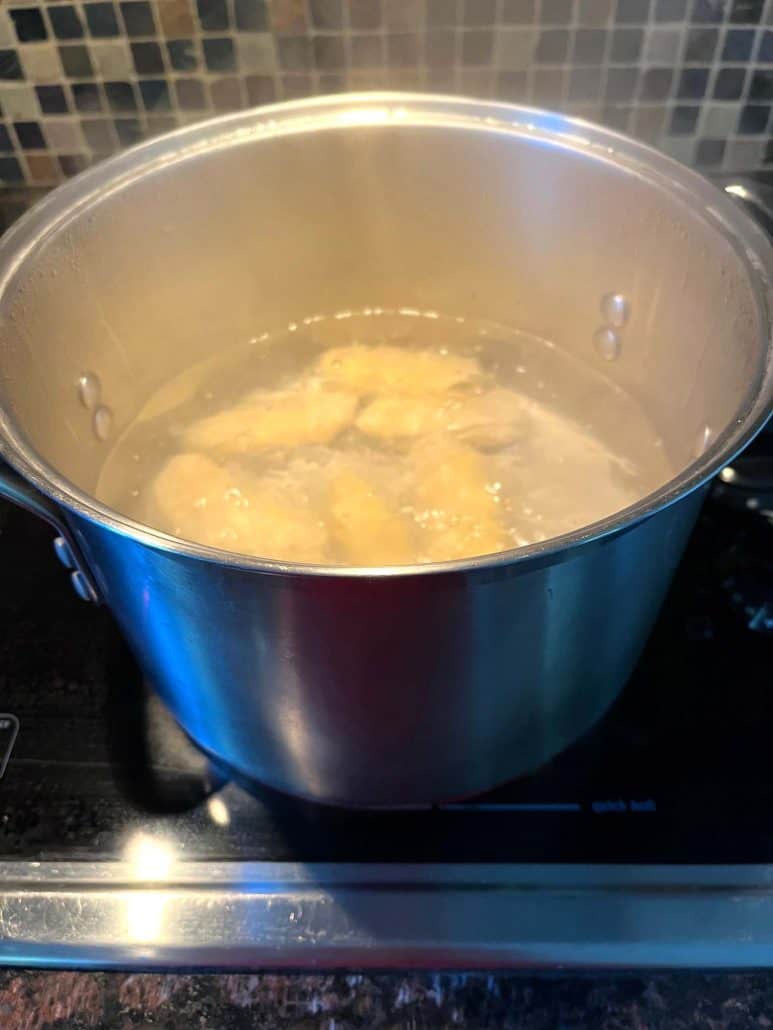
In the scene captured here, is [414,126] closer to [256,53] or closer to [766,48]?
[256,53]

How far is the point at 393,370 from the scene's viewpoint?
0.94 metres

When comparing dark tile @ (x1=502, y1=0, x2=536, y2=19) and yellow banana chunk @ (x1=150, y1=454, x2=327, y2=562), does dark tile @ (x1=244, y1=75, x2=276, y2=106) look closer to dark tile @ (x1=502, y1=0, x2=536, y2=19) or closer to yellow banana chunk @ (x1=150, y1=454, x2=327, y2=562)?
dark tile @ (x1=502, y1=0, x2=536, y2=19)

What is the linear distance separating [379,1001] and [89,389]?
568 millimetres

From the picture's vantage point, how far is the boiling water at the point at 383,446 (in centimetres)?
77

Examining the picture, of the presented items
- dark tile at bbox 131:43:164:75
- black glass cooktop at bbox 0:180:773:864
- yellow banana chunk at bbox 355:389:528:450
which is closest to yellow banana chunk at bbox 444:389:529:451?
yellow banana chunk at bbox 355:389:528:450

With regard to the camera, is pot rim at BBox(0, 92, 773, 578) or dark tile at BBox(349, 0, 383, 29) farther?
dark tile at BBox(349, 0, 383, 29)

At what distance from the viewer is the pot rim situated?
1.44ft

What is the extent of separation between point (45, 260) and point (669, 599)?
0.57m

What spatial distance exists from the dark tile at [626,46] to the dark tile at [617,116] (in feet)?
0.14

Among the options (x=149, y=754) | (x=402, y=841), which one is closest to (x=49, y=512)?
(x=149, y=754)

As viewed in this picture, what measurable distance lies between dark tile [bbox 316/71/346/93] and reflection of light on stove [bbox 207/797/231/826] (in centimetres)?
65

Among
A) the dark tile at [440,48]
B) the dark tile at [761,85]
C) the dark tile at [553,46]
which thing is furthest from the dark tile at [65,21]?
the dark tile at [761,85]

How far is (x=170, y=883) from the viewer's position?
600mm

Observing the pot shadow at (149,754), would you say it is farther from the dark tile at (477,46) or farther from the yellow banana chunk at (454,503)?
the dark tile at (477,46)
